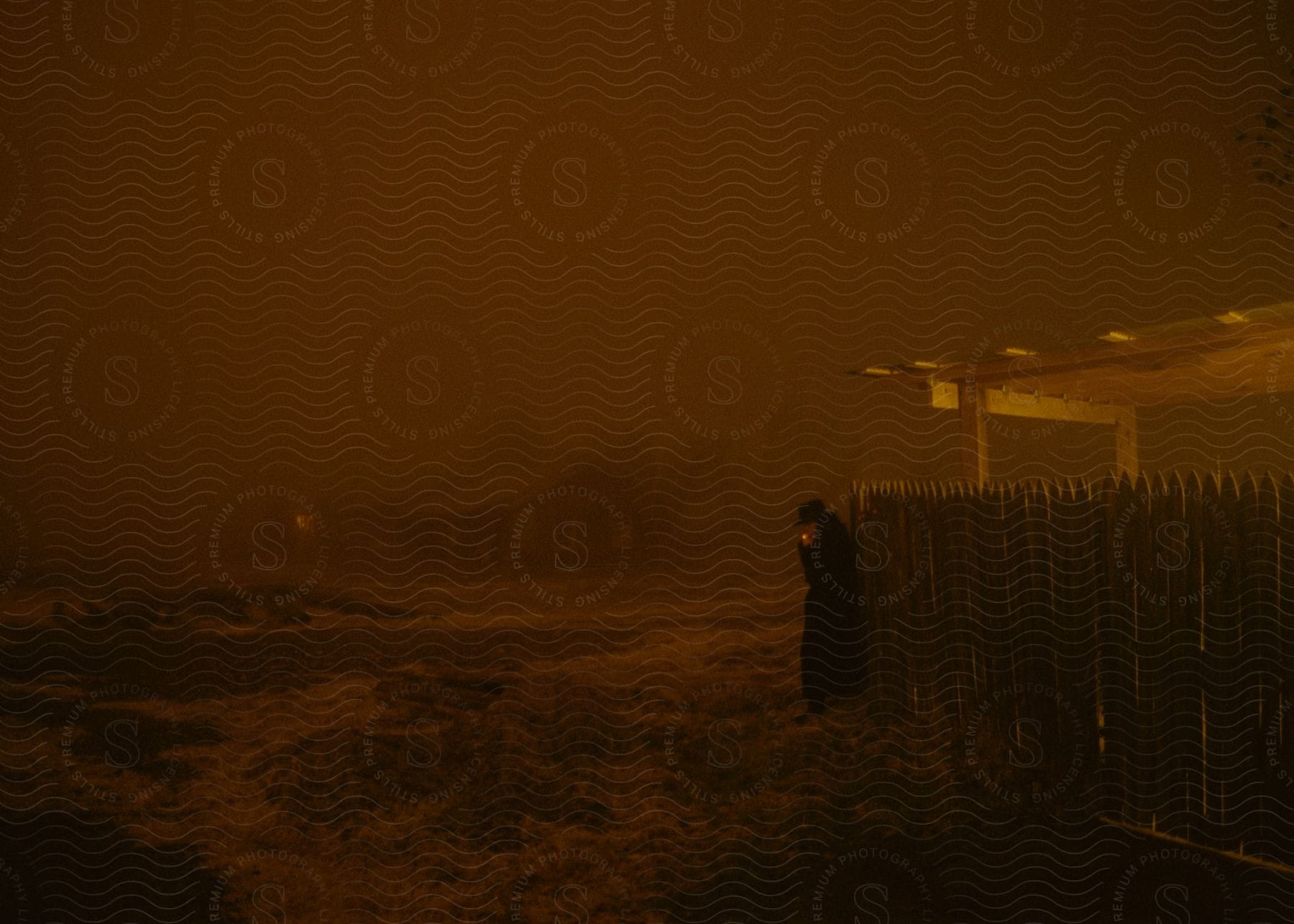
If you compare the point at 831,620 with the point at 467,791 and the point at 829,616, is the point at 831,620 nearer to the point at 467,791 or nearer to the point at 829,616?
the point at 829,616

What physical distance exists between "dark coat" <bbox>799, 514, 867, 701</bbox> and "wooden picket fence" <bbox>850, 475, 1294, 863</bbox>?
0.54m

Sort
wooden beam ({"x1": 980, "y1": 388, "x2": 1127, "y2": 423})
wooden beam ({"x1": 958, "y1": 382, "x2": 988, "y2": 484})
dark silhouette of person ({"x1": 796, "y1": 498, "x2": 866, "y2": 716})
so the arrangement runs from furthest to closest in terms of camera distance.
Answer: wooden beam ({"x1": 980, "y1": 388, "x2": 1127, "y2": 423}), wooden beam ({"x1": 958, "y1": 382, "x2": 988, "y2": 484}), dark silhouette of person ({"x1": 796, "y1": 498, "x2": 866, "y2": 716})

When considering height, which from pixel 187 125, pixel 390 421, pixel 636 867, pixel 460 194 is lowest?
pixel 636 867

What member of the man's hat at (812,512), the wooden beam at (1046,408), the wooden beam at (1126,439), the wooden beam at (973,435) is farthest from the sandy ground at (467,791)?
the wooden beam at (1126,439)

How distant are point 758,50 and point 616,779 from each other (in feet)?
16.1

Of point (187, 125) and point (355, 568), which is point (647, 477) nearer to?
point (355, 568)

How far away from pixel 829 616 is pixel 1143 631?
1.95m

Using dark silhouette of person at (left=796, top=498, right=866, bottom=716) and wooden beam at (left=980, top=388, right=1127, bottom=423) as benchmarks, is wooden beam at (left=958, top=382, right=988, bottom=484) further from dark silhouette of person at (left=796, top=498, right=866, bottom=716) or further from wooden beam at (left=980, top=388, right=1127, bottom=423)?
dark silhouette of person at (left=796, top=498, right=866, bottom=716)

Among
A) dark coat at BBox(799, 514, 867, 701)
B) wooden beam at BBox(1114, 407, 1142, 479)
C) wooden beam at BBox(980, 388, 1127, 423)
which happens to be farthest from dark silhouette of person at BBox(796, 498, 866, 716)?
wooden beam at BBox(1114, 407, 1142, 479)

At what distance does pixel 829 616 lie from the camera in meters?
5.48

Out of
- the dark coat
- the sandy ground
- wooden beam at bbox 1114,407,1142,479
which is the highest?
wooden beam at bbox 1114,407,1142,479

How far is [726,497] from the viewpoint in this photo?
9.01 metres

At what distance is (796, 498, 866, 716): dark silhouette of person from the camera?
214 inches

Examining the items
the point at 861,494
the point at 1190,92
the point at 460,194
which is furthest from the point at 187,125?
the point at 1190,92
